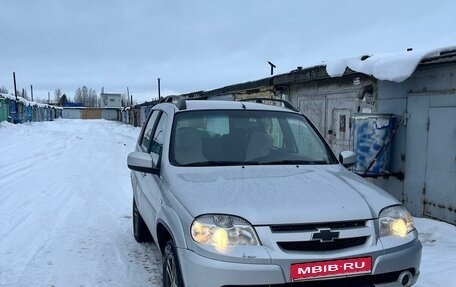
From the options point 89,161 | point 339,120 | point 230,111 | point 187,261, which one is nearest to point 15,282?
point 187,261

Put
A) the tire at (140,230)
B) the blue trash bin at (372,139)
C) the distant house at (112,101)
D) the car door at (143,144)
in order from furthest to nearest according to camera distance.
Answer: the distant house at (112,101) < the blue trash bin at (372,139) < the tire at (140,230) < the car door at (143,144)

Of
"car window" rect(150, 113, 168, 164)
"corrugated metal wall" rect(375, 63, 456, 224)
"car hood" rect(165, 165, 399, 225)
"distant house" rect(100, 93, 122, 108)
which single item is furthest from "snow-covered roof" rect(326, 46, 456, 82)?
"distant house" rect(100, 93, 122, 108)

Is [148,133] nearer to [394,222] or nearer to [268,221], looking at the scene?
[268,221]

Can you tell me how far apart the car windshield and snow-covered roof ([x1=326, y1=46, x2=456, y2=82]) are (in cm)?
279

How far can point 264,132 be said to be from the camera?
415 cm

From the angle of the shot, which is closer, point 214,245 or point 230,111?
point 214,245

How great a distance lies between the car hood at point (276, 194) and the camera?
272 cm

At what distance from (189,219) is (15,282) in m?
2.44

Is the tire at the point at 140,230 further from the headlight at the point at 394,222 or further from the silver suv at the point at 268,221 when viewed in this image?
the headlight at the point at 394,222

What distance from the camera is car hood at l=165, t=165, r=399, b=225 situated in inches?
107

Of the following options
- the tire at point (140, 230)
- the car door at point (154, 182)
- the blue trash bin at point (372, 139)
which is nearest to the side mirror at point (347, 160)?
the car door at point (154, 182)

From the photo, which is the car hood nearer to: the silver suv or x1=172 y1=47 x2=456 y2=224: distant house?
the silver suv

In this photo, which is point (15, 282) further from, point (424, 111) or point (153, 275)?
point (424, 111)

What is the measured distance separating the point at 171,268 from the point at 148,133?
235cm
